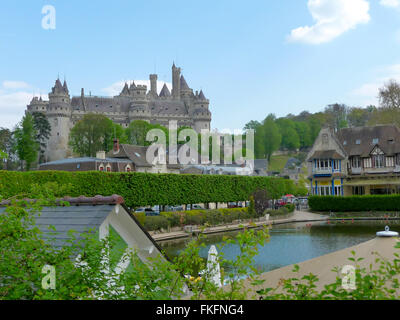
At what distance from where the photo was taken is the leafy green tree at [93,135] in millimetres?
92062

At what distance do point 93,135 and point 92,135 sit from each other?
0.65ft

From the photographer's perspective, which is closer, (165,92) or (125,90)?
(125,90)

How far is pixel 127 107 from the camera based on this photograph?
138m

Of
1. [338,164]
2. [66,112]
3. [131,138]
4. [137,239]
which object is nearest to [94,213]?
[137,239]

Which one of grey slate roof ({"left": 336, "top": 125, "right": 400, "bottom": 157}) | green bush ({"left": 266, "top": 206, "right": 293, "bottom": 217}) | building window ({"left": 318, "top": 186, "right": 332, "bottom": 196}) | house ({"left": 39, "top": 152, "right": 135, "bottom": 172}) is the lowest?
green bush ({"left": 266, "top": 206, "right": 293, "bottom": 217})

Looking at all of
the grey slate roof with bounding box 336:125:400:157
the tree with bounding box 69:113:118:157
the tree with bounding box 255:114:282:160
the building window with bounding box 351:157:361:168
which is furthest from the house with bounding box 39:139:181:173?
the tree with bounding box 255:114:282:160

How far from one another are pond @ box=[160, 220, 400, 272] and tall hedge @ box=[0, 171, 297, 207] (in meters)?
7.56

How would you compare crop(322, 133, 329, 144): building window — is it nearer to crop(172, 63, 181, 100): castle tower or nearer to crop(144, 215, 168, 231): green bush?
crop(144, 215, 168, 231): green bush

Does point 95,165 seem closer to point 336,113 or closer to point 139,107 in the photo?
point 139,107

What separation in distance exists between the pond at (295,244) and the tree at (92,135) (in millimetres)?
59622

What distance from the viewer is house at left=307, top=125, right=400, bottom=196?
56719 mm

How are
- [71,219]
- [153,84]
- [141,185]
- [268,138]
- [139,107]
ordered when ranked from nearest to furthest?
[71,219], [141,185], [268,138], [139,107], [153,84]

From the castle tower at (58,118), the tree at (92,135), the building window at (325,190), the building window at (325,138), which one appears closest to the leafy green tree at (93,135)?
the tree at (92,135)

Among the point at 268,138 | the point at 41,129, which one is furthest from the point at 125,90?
the point at 268,138
